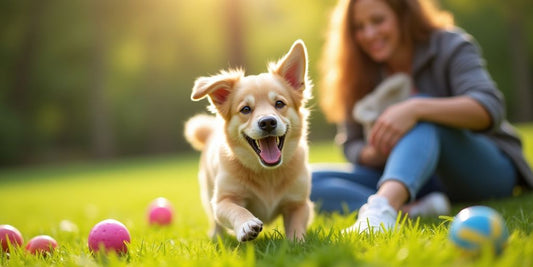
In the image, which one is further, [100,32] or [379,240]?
[100,32]

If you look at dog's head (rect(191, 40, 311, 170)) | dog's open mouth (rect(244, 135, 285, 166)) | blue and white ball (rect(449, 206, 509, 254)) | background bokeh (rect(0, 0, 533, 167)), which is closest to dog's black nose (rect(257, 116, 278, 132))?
dog's head (rect(191, 40, 311, 170))

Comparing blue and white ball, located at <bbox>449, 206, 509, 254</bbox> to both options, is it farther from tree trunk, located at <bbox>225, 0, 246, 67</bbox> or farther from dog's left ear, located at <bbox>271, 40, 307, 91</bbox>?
tree trunk, located at <bbox>225, 0, 246, 67</bbox>

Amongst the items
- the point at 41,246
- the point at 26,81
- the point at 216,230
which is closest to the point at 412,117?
the point at 216,230

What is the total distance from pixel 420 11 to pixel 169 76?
69.3 ft

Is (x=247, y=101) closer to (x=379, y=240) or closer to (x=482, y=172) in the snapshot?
(x=379, y=240)

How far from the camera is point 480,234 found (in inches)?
66.4

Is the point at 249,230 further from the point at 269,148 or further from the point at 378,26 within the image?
the point at 378,26

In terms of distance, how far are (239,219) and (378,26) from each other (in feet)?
6.94

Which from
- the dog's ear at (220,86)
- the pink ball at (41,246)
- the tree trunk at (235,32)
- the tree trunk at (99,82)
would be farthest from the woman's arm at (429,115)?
the tree trunk at (99,82)

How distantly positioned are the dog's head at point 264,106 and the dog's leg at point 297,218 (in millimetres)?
314

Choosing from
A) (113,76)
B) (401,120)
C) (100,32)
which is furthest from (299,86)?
(113,76)

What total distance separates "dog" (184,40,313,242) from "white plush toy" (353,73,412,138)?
93 centimetres

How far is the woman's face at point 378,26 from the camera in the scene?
3639 millimetres

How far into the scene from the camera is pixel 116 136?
23234mm
